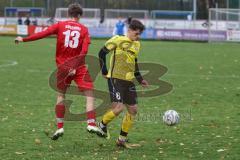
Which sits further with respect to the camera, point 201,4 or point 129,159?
point 201,4

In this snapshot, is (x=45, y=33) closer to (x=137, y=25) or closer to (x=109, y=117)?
(x=137, y=25)

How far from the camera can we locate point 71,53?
9.78 metres

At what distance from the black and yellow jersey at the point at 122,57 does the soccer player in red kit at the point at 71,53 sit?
547mm

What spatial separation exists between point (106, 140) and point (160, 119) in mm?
2479

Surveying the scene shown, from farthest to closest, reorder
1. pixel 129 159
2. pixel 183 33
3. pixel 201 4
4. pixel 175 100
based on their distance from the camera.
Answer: pixel 201 4, pixel 183 33, pixel 175 100, pixel 129 159

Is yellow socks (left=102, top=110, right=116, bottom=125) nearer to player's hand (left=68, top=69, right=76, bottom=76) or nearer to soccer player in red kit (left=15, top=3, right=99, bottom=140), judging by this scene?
soccer player in red kit (left=15, top=3, right=99, bottom=140)

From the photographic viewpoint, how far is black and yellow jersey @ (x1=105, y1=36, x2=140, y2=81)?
9.31 m

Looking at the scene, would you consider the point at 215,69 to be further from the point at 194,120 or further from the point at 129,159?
the point at 129,159

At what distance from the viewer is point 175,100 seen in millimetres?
14836

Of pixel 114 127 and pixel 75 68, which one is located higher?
pixel 75 68

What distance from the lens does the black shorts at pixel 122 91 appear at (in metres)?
9.34

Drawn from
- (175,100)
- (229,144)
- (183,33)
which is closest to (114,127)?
(229,144)

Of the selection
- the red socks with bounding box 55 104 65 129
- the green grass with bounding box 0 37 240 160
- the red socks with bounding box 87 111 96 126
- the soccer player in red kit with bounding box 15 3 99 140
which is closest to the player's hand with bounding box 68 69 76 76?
the soccer player in red kit with bounding box 15 3 99 140

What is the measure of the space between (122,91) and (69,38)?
1.20 metres
